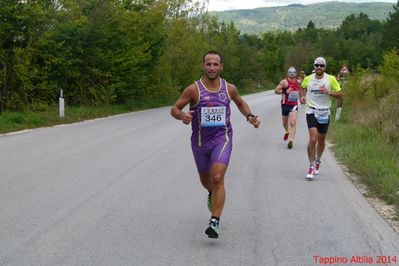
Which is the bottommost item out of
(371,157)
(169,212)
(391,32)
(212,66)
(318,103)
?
(371,157)

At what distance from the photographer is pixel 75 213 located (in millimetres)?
6762

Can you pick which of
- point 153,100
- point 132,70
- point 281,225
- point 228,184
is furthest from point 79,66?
point 281,225

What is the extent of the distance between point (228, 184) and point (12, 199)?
3136 millimetres

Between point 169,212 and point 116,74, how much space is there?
21349mm

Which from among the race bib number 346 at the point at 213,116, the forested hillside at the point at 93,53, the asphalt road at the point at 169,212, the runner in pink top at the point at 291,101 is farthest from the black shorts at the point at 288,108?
the forested hillside at the point at 93,53

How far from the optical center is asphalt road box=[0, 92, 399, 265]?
532cm

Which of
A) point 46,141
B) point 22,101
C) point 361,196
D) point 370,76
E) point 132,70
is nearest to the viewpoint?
point 361,196

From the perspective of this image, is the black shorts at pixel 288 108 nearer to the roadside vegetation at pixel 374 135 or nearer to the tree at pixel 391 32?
the roadside vegetation at pixel 374 135

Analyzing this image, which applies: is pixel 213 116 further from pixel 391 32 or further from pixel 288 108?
pixel 391 32

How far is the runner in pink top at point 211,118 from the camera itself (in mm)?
5859

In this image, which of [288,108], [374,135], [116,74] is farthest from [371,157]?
[116,74]

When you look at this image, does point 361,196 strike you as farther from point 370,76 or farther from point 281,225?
point 370,76

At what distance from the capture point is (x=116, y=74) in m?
27.7

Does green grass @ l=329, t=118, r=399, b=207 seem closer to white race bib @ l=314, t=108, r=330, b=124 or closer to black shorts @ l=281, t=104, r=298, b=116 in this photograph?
white race bib @ l=314, t=108, r=330, b=124
